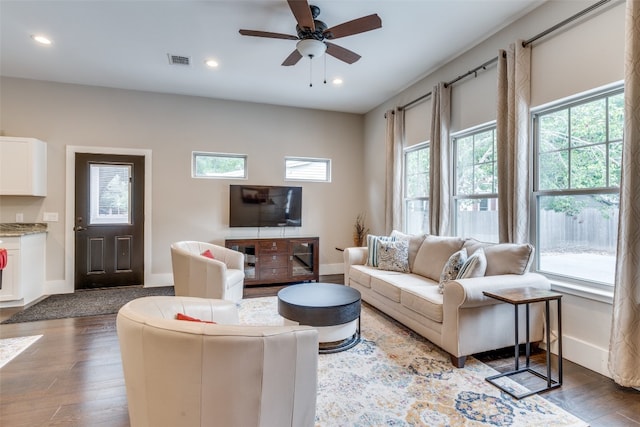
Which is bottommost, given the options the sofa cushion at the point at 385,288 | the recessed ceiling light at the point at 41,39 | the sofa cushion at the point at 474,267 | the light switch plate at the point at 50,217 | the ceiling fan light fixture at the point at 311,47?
the sofa cushion at the point at 385,288

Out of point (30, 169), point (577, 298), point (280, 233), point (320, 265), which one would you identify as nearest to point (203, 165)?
point (280, 233)

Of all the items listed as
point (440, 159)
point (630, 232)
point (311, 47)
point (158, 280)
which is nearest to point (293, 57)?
point (311, 47)

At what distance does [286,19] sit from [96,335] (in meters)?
3.65

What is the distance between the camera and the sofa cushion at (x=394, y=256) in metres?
3.90

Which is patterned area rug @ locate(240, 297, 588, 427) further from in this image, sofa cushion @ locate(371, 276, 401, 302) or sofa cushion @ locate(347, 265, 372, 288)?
sofa cushion @ locate(347, 265, 372, 288)

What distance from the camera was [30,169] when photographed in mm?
4293

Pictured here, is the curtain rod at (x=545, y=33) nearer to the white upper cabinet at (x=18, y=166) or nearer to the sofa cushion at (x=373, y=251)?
the sofa cushion at (x=373, y=251)

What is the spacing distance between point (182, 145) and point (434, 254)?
4.20m

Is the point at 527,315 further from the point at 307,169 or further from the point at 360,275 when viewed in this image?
Result: the point at 307,169

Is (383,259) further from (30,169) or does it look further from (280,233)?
(30,169)

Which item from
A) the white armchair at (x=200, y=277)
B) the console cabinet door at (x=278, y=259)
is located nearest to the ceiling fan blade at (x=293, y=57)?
the white armchair at (x=200, y=277)

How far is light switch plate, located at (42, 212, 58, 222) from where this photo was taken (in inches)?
181

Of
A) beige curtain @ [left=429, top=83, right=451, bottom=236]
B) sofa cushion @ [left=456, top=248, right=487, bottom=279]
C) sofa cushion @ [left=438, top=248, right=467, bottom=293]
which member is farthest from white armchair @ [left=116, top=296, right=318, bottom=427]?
beige curtain @ [left=429, top=83, right=451, bottom=236]

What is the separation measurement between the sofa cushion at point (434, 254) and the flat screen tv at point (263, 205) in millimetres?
2485
